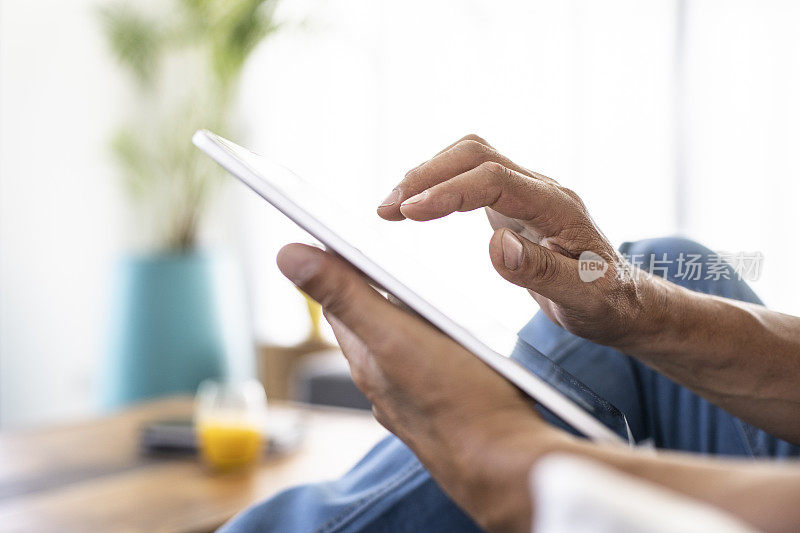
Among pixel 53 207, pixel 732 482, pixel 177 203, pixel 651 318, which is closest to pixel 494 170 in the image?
pixel 651 318

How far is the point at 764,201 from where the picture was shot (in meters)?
2.97

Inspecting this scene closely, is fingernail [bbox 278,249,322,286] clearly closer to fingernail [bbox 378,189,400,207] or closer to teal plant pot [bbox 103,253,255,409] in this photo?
fingernail [bbox 378,189,400,207]

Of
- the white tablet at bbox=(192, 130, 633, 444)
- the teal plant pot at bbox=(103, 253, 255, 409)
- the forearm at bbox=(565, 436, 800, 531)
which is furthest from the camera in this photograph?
the teal plant pot at bbox=(103, 253, 255, 409)

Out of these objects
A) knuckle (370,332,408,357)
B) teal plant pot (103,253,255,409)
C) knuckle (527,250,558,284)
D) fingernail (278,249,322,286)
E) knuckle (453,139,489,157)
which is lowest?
teal plant pot (103,253,255,409)

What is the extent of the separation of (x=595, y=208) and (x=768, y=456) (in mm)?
2661

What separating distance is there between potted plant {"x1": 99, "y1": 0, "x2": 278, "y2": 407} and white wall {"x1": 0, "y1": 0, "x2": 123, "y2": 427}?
0.60ft

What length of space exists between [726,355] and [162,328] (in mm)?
3011

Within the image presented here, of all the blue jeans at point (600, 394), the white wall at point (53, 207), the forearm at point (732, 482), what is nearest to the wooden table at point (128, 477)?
the blue jeans at point (600, 394)

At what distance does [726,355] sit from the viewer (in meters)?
0.75

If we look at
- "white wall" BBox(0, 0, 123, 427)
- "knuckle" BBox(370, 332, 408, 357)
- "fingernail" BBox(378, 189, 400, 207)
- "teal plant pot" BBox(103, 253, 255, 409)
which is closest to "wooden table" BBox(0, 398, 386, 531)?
"fingernail" BBox(378, 189, 400, 207)

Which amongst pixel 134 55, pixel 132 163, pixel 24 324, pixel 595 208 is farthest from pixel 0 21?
pixel 595 208

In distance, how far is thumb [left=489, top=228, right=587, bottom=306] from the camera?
67 centimetres

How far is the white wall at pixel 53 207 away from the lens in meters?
3.51

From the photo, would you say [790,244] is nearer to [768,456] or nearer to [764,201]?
[764,201]
